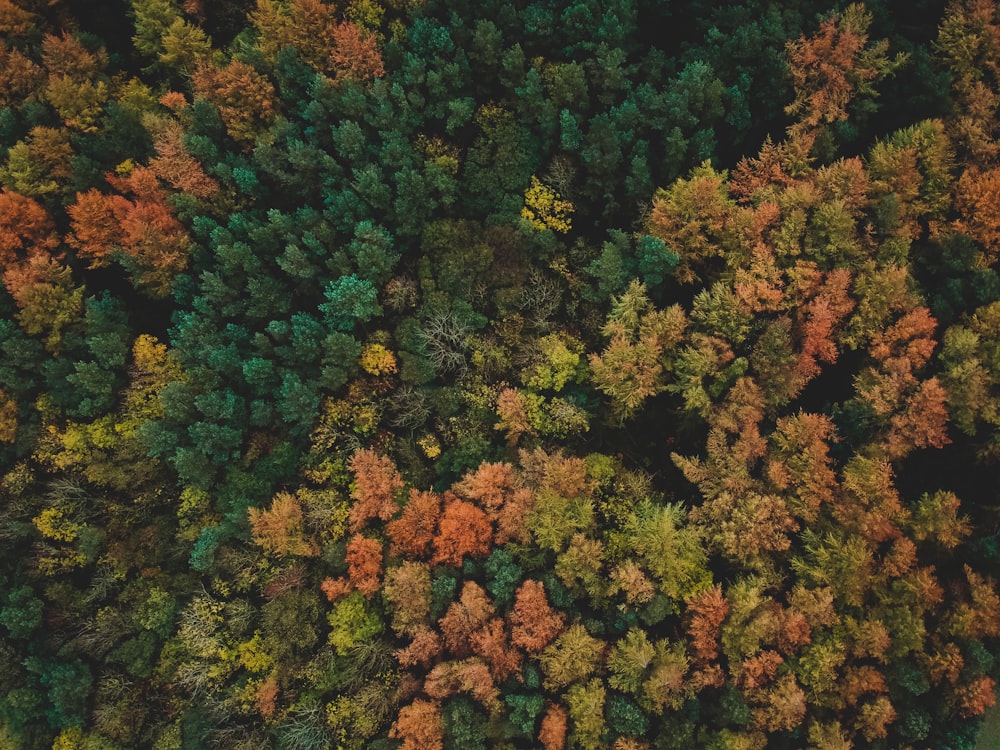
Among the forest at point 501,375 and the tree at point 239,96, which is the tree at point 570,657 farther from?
the tree at point 239,96

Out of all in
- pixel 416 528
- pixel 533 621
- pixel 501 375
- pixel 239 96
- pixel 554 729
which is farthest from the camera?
pixel 501 375

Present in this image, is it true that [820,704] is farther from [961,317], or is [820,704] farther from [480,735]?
[961,317]

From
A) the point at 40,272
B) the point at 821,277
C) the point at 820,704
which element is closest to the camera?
the point at 820,704

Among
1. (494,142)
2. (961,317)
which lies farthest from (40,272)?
(961,317)

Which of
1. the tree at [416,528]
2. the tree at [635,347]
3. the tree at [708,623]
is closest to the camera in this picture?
the tree at [708,623]

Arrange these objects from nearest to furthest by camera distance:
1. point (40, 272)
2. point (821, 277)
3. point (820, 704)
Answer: point (820, 704) < point (821, 277) < point (40, 272)

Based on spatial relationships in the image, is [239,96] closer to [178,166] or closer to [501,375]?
[178,166]

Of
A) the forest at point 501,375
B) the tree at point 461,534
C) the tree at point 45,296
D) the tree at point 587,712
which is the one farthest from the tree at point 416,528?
the tree at point 45,296

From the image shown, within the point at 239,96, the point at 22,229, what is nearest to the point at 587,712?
the point at 239,96

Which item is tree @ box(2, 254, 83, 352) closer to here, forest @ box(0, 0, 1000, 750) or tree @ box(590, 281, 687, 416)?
forest @ box(0, 0, 1000, 750)
